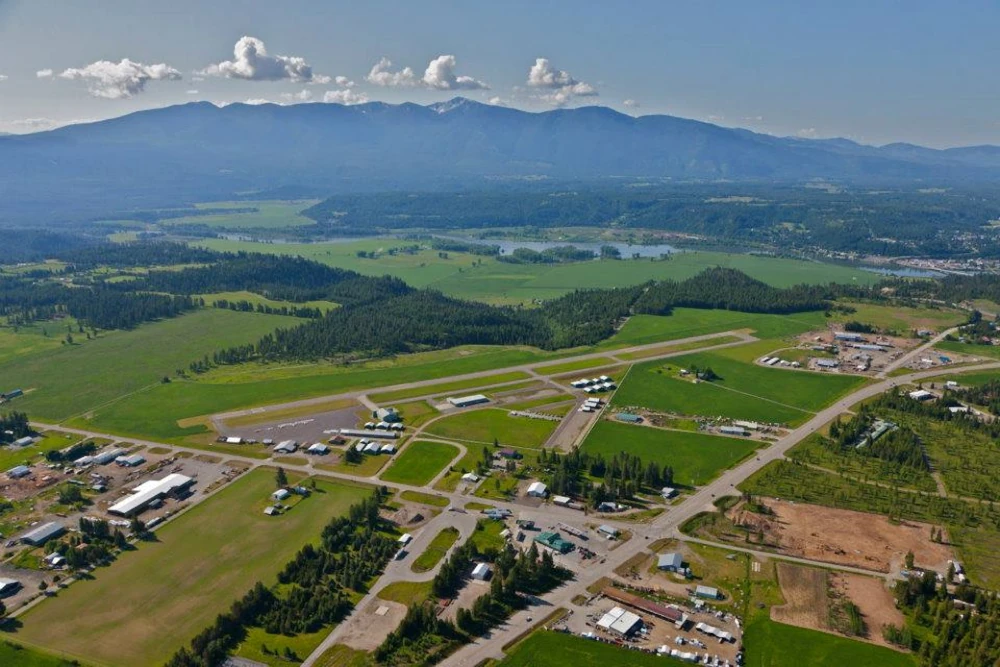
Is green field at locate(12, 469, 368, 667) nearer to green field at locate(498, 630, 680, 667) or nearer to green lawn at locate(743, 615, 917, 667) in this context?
green field at locate(498, 630, 680, 667)

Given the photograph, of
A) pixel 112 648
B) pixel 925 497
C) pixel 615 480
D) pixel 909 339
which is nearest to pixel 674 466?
pixel 615 480

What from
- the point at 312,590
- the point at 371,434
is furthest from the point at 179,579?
the point at 371,434

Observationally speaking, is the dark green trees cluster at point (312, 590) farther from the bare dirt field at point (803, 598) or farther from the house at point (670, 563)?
the bare dirt field at point (803, 598)

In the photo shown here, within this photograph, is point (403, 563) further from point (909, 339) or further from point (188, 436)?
point (909, 339)

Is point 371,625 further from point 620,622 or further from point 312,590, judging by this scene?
point 620,622

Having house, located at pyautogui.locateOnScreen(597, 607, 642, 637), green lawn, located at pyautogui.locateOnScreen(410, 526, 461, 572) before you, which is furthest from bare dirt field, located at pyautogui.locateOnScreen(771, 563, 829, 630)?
green lawn, located at pyautogui.locateOnScreen(410, 526, 461, 572)

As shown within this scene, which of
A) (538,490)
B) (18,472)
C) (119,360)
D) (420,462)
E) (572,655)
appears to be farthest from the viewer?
(119,360)
